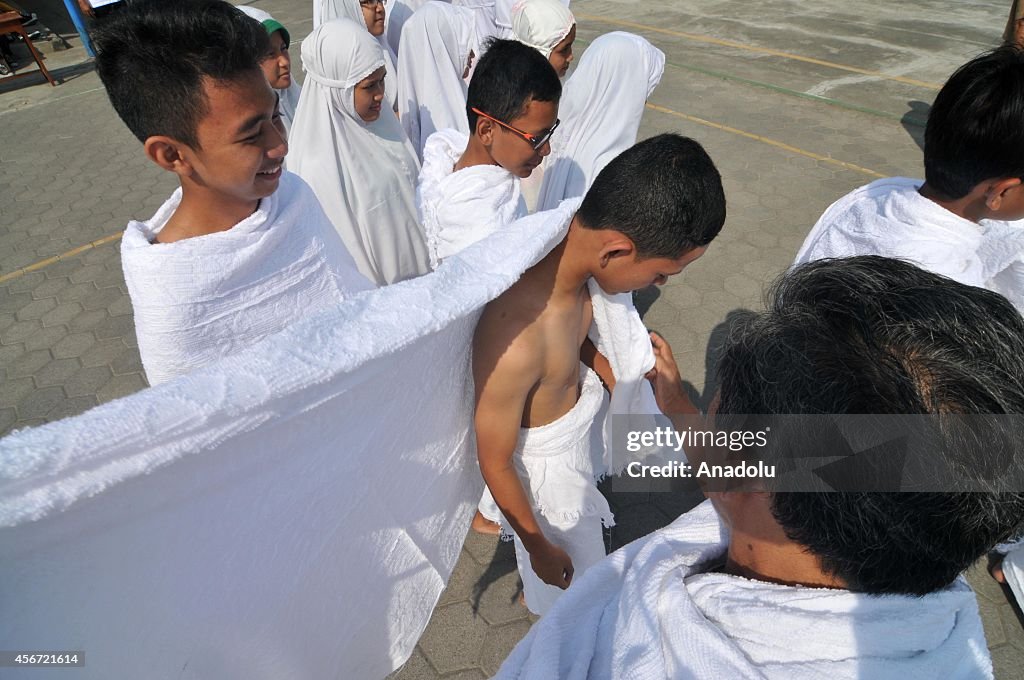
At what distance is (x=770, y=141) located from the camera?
5.89 meters

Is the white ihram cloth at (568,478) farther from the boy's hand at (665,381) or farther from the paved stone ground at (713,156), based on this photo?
the paved stone ground at (713,156)

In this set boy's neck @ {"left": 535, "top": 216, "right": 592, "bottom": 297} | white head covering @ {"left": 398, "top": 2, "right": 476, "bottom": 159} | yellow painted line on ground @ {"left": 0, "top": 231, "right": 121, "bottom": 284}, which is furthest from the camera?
yellow painted line on ground @ {"left": 0, "top": 231, "right": 121, "bottom": 284}

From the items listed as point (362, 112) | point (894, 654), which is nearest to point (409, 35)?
point (362, 112)

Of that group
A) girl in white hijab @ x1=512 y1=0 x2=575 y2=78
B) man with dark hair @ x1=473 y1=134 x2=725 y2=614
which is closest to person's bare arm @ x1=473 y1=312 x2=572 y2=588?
man with dark hair @ x1=473 y1=134 x2=725 y2=614

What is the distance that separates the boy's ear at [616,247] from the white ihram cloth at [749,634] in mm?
722

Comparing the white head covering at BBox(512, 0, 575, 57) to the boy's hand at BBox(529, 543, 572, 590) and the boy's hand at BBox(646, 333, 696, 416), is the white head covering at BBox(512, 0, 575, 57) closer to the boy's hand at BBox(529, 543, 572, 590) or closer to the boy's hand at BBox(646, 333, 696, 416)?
the boy's hand at BBox(646, 333, 696, 416)

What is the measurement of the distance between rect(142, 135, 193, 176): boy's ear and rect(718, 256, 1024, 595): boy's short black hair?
1449 millimetres

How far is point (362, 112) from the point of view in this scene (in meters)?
3.08

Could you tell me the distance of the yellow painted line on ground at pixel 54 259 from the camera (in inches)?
185

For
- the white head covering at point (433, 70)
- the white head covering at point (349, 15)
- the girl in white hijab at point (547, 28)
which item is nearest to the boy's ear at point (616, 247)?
the girl in white hijab at point (547, 28)

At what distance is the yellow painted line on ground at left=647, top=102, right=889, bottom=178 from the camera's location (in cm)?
528

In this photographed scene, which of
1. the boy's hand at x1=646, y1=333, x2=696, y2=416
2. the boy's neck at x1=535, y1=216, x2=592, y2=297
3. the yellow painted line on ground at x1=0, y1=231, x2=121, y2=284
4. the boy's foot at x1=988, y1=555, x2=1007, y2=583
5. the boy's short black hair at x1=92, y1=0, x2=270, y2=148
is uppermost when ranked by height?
the boy's short black hair at x1=92, y1=0, x2=270, y2=148

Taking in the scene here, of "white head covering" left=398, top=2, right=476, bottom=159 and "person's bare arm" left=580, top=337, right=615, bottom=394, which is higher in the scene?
"white head covering" left=398, top=2, right=476, bottom=159

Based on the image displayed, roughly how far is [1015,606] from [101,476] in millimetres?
3038
